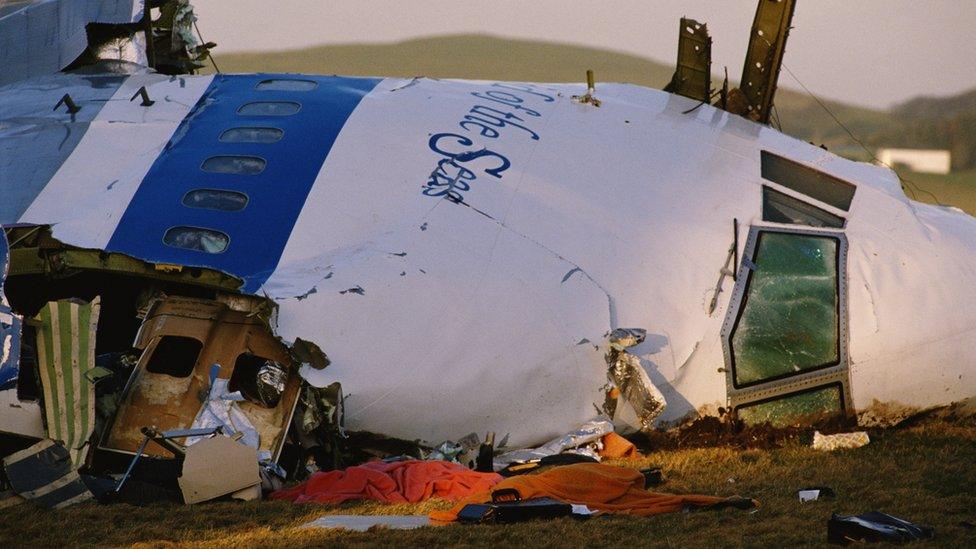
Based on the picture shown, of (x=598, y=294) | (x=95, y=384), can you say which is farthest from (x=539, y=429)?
(x=95, y=384)

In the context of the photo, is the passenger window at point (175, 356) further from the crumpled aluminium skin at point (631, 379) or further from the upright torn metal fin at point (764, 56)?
the upright torn metal fin at point (764, 56)

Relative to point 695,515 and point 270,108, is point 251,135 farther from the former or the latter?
point 695,515

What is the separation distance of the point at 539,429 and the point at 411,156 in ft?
10.7

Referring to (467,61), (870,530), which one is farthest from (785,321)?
(467,61)

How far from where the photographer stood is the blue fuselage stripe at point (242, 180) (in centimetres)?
1329

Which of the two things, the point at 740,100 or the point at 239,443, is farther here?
the point at 740,100

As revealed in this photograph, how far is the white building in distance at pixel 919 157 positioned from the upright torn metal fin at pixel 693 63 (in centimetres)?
1576

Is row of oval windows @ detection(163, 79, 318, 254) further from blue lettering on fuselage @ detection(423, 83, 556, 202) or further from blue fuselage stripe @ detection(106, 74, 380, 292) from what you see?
blue lettering on fuselage @ detection(423, 83, 556, 202)

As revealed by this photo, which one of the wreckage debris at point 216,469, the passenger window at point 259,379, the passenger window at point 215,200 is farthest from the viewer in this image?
the passenger window at point 215,200

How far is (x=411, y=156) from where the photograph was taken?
14242 mm

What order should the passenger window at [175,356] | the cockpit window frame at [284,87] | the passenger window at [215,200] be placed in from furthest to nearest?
the cockpit window frame at [284,87] → the passenger window at [215,200] → the passenger window at [175,356]

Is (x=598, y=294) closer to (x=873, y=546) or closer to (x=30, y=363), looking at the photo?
(x=873, y=546)

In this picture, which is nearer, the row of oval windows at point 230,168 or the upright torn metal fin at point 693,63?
the row of oval windows at point 230,168

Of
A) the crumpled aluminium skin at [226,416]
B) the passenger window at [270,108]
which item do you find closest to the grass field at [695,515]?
the crumpled aluminium skin at [226,416]
